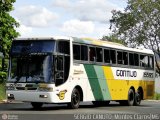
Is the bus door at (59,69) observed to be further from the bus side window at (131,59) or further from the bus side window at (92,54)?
the bus side window at (131,59)

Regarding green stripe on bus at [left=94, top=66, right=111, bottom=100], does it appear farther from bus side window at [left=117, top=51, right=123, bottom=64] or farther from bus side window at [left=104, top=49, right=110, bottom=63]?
bus side window at [left=117, top=51, right=123, bottom=64]

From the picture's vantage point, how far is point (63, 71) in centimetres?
2320

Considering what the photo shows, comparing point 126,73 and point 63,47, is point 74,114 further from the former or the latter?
point 126,73

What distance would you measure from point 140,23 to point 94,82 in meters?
35.7

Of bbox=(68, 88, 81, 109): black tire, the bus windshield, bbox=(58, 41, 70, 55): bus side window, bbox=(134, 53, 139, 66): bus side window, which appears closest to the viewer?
the bus windshield

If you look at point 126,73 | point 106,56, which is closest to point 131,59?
point 126,73

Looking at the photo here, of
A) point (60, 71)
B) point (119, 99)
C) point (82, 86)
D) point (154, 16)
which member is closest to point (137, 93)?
point (119, 99)

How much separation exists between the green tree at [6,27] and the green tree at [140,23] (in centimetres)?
2530

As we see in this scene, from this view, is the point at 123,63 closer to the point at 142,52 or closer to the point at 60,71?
the point at 142,52

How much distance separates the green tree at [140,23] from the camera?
59875 millimetres

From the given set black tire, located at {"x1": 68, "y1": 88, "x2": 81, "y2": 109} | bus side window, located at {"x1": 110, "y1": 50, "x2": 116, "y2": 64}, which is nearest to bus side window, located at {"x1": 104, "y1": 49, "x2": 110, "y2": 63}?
bus side window, located at {"x1": 110, "y1": 50, "x2": 116, "y2": 64}

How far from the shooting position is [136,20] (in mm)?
60656

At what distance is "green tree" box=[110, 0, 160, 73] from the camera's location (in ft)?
196

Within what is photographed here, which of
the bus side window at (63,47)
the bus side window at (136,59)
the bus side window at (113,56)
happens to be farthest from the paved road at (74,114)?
the bus side window at (136,59)
